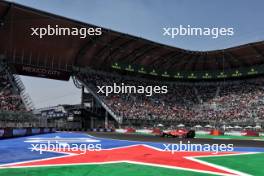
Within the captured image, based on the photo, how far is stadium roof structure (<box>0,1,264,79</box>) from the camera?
4803 centimetres

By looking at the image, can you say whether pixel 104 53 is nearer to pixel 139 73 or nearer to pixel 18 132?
pixel 139 73

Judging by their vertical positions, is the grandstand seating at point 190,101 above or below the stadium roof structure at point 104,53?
below

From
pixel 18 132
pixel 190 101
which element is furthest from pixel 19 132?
pixel 190 101

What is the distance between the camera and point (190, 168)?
10.1m

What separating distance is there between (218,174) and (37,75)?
56.1 m

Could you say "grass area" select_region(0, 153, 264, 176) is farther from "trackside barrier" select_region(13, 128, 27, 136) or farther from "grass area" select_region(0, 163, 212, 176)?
"trackside barrier" select_region(13, 128, 27, 136)

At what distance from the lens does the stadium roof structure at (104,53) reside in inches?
1891

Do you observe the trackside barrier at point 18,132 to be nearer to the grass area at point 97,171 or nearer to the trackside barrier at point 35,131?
the trackside barrier at point 35,131


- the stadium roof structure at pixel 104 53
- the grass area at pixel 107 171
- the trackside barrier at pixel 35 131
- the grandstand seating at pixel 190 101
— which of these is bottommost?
the trackside barrier at pixel 35 131

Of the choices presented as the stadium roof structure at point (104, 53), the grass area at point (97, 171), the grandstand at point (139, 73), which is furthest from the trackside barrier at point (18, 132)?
the grass area at point (97, 171)

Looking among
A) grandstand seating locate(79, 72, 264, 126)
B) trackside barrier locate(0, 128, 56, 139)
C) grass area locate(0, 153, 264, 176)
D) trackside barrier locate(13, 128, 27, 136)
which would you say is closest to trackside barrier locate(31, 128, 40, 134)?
trackside barrier locate(0, 128, 56, 139)

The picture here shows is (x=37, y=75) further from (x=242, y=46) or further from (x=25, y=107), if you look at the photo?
(x=242, y=46)

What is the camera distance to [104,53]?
208 feet

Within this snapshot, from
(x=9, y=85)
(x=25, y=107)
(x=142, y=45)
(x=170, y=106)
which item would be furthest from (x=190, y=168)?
(x=170, y=106)
